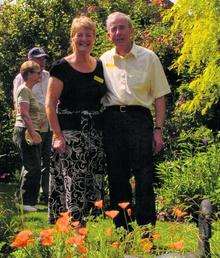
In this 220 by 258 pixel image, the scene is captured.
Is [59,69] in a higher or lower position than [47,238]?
higher

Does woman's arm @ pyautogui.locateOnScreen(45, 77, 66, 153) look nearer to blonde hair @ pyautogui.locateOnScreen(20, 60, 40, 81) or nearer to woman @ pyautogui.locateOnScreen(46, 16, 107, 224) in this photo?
woman @ pyautogui.locateOnScreen(46, 16, 107, 224)

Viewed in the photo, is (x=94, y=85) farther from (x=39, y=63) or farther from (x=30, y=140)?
(x=39, y=63)

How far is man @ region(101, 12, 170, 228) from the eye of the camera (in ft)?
16.7

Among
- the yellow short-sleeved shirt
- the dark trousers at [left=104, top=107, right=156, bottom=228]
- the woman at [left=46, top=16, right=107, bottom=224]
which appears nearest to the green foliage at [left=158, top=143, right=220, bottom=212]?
the dark trousers at [left=104, top=107, right=156, bottom=228]

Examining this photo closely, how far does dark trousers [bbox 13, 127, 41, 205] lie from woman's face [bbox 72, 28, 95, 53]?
272cm

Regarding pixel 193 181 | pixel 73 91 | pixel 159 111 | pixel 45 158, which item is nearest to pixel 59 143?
pixel 73 91

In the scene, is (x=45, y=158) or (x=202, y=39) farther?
(x=202, y=39)

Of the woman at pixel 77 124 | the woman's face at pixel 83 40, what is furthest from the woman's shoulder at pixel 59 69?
the woman's face at pixel 83 40

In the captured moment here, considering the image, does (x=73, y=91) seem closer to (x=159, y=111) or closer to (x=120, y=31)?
(x=120, y=31)

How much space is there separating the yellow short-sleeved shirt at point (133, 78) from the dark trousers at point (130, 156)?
0.09 m

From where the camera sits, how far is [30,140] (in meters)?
7.32

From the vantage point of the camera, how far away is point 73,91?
16.0 ft

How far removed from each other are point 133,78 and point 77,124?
0.57 m

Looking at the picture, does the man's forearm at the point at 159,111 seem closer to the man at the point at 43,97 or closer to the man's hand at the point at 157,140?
the man's hand at the point at 157,140
